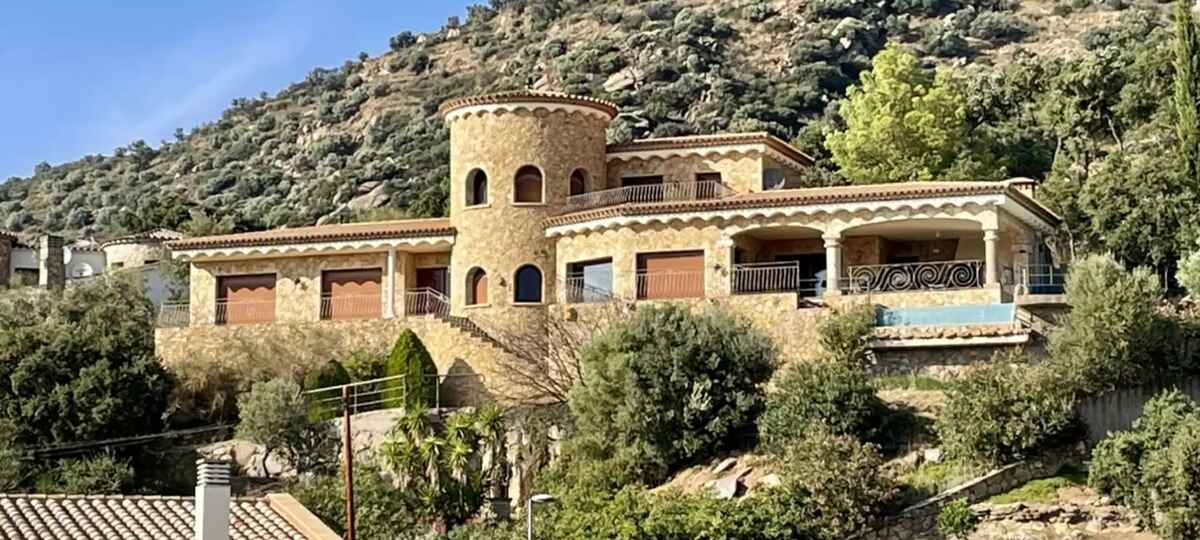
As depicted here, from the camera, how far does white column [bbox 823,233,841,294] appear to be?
42594 mm

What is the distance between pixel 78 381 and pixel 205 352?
522cm

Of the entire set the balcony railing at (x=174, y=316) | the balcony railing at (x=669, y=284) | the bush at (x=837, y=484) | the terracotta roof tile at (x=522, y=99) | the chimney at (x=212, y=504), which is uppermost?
the terracotta roof tile at (x=522, y=99)

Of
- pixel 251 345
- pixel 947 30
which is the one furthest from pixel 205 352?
pixel 947 30

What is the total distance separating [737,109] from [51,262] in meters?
31.9

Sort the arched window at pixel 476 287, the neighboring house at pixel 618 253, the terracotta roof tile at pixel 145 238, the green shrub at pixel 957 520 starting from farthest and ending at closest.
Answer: the terracotta roof tile at pixel 145 238 → the arched window at pixel 476 287 → the neighboring house at pixel 618 253 → the green shrub at pixel 957 520

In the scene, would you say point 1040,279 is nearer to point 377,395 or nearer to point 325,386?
point 377,395

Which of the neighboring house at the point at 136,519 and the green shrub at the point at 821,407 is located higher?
the green shrub at the point at 821,407

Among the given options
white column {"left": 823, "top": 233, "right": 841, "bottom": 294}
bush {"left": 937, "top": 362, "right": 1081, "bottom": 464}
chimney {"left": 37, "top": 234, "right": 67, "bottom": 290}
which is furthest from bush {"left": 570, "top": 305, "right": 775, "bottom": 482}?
chimney {"left": 37, "top": 234, "right": 67, "bottom": 290}

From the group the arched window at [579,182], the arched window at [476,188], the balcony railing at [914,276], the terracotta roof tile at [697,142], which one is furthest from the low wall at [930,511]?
the arched window at [476,188]

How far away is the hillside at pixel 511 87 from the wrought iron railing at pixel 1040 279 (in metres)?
24.8

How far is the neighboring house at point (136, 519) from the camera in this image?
922 inches

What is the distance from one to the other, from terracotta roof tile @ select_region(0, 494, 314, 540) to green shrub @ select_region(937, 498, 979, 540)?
13.7 metres

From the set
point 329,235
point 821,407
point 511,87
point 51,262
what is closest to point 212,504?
point 821,407

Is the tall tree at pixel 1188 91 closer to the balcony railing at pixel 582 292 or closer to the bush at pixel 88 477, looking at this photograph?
the balcony railing at pixel 582 292
